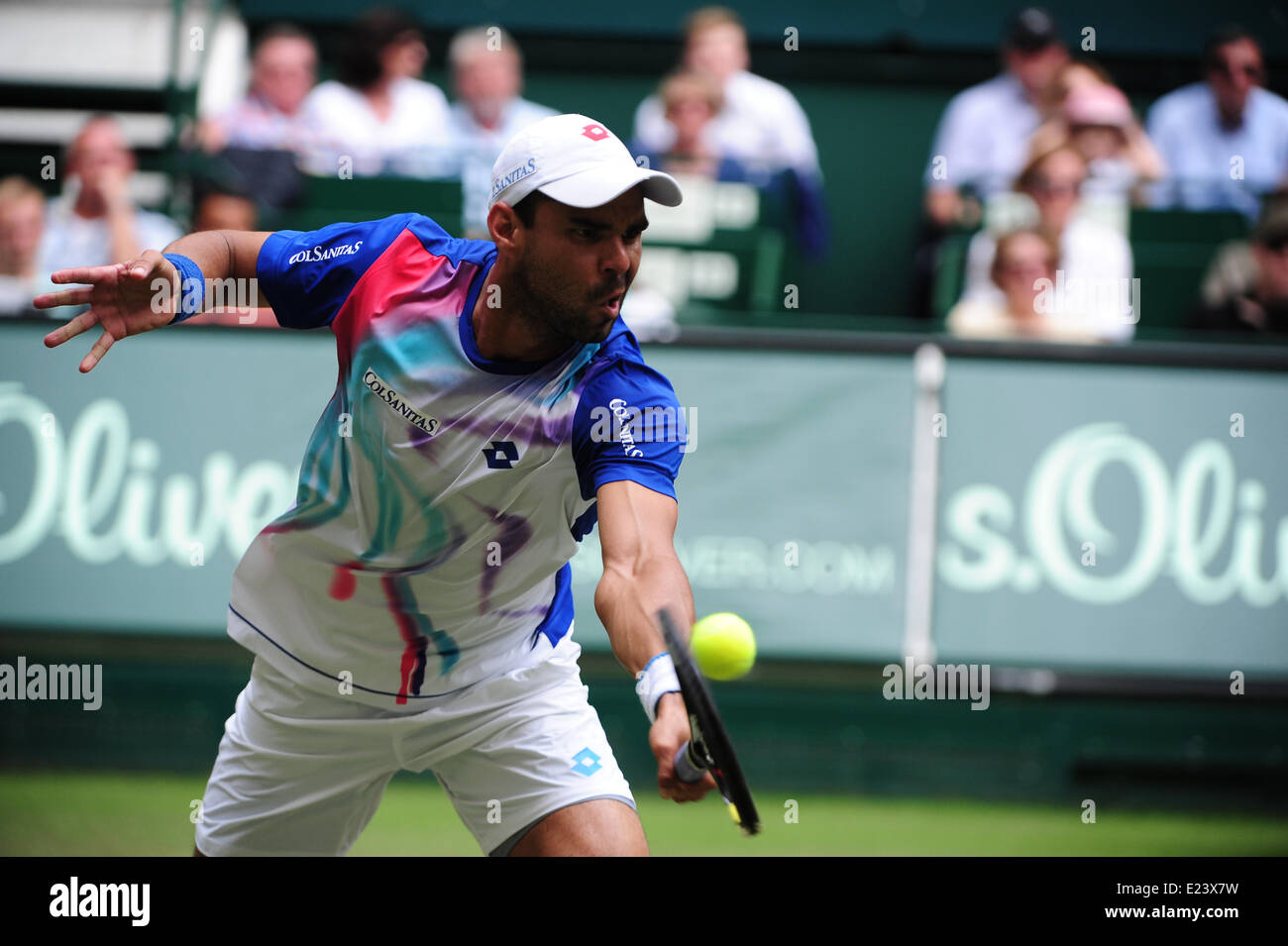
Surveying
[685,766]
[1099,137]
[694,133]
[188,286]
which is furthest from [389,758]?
[1099,137]

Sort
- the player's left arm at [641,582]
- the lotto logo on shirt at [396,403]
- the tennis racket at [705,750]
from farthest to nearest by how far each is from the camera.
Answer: the lotto logo on shirt at [396,403]
the player's left arm at [641,582]
the tennis racket at [705,750]

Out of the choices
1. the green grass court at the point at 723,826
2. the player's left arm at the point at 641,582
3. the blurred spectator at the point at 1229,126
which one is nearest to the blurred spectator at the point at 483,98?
the green grass court at the point at 723,826

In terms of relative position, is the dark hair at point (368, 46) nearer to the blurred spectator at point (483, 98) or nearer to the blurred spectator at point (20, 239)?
the blurred spectator at point (483, 98)

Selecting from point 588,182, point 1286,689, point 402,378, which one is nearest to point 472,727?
point 402,378

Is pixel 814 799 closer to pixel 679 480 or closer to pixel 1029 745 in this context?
pixel 1029 745

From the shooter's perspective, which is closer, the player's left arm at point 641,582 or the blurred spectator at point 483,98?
the player's left arm at point 641,582

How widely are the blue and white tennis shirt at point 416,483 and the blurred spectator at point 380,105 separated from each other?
460 centimetres

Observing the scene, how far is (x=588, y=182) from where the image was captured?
372 cm

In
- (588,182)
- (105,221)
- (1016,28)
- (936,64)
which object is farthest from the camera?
(936,64)

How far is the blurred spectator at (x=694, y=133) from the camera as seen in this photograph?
28.2 feet

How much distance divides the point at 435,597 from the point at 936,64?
24.8ft

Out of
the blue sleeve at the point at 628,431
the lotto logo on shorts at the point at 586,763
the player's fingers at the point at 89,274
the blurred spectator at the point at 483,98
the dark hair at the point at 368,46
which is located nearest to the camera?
the blue sleeve at the point at 628,431

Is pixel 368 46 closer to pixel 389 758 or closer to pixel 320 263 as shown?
pixel 320 263

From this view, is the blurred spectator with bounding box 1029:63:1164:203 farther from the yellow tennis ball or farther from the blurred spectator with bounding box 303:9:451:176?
the yellow tennis ball
